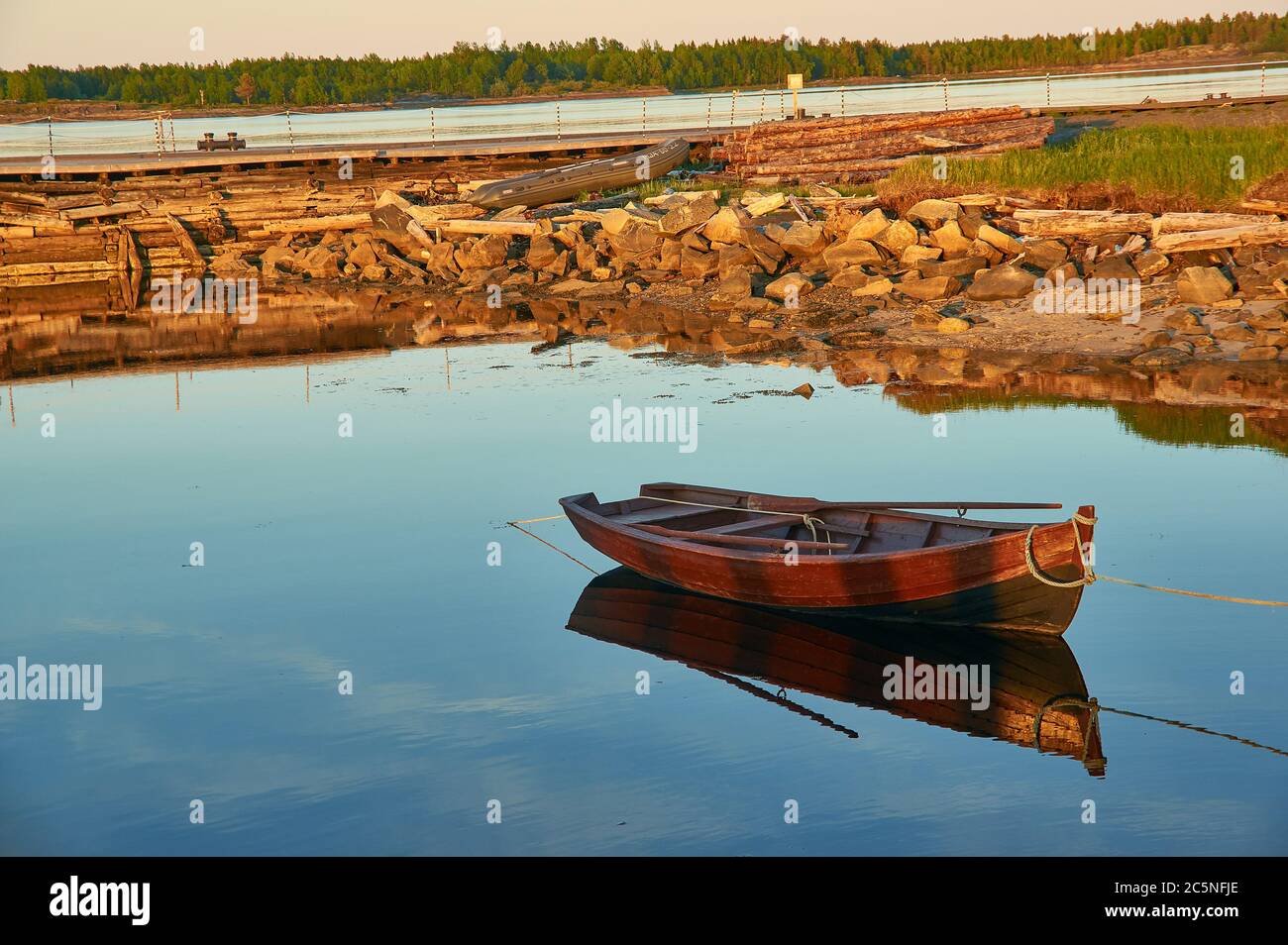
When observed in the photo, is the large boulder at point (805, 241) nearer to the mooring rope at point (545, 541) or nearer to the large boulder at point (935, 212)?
the large boulder at point (935, 212)

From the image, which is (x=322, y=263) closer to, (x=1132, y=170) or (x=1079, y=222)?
(x=1079, y=222)

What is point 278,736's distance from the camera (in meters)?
9.63

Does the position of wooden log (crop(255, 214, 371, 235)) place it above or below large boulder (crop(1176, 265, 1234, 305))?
above

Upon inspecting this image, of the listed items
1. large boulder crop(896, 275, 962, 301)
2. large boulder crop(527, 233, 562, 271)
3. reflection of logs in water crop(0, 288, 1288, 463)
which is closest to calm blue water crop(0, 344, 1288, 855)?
reflection of logs in water crop(0, 288, 1288, 463)

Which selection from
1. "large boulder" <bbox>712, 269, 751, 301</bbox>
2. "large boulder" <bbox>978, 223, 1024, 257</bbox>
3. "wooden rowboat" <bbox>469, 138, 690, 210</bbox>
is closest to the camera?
"large boulder" <bbox>978, 223, 1024, 257</bbox>

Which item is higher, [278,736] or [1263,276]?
[1263,276]

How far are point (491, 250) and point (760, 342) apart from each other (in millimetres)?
11070

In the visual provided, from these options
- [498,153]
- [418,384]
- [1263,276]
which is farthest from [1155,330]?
[498,153]

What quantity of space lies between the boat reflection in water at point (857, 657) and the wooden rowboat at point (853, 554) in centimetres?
17

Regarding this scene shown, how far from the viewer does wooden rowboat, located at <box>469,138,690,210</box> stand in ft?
114

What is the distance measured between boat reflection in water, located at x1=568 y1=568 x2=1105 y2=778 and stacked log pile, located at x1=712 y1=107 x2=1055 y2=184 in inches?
937

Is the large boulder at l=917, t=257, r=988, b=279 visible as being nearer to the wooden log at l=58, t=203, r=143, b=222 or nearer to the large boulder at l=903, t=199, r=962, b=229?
the large boulder at l=903, t=199, r=962, b=229

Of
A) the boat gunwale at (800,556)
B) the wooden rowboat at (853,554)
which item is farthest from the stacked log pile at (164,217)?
the boat gunwale at (800,556)
